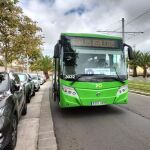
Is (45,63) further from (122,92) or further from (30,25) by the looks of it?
(122,92)

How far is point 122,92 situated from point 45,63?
241 ft

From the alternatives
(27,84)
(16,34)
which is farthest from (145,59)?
(27,84)

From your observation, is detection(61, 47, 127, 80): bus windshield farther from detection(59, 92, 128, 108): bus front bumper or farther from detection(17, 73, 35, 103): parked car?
detection(17, 73, 35, 103): parked car

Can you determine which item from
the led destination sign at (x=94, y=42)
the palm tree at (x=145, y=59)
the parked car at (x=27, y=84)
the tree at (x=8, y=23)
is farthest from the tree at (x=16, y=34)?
the palm tree at (x=145, y=59)

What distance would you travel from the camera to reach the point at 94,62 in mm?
9469

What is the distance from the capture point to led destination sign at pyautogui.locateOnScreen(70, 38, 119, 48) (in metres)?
9.60

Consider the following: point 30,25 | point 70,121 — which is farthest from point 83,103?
point 30,25

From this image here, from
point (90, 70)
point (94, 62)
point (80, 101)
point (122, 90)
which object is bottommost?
point (80, 101)

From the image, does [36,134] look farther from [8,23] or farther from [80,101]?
[8,23]

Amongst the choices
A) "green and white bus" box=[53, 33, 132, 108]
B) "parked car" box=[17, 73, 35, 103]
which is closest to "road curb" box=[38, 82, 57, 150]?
"green and white bus" box=[53, 33, 132, 108]

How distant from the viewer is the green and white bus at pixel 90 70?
29.9 feet

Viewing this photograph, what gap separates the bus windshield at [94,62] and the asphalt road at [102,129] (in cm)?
150

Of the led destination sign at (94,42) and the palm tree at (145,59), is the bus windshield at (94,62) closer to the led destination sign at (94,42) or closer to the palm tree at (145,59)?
the led destination sign at (94,42)

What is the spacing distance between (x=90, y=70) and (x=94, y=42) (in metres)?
1.14
